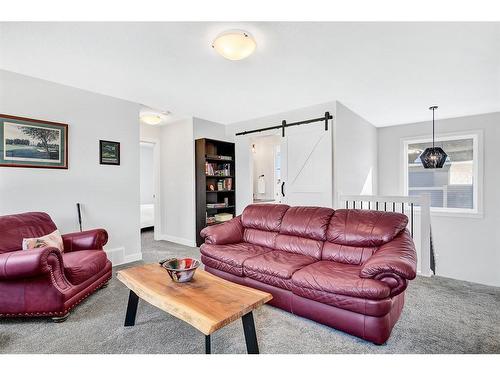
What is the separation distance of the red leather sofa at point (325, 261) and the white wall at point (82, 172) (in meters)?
1.55

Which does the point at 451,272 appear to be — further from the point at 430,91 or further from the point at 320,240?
the point at 320,240

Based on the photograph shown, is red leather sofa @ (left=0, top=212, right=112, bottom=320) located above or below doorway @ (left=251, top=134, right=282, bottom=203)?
below

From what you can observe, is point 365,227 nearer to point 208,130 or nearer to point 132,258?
point 132,258

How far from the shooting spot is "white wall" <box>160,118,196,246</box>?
4.90m

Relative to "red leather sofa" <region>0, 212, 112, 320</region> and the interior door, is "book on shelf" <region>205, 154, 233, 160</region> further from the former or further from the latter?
"red leather sofa" <region>0, 212, 112, 320</region>

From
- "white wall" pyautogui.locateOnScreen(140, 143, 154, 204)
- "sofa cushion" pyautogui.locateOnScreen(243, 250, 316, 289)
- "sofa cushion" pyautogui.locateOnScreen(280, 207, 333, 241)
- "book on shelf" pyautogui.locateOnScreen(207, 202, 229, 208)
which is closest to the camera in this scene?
"sofa cushion" pyautogui.locateOnScreen(243, 250, 316, 289)

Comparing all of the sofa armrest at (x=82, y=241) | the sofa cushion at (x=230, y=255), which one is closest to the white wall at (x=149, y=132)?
the sofa armrest at (x=82, y=241)

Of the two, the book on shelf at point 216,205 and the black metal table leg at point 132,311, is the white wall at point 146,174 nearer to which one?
the book on shelf at point 216,205

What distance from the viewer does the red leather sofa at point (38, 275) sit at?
2002mm

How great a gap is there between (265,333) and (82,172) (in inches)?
120

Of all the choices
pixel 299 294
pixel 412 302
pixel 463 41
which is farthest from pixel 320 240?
pixel 463 41

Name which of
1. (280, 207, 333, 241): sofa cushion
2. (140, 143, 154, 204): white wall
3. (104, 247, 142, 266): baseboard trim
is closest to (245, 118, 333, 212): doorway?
(280, 207, 333, 241): sofa cushion

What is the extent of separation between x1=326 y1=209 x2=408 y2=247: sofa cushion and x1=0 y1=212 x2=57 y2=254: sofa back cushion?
296 cm

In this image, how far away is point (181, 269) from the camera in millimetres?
1916
